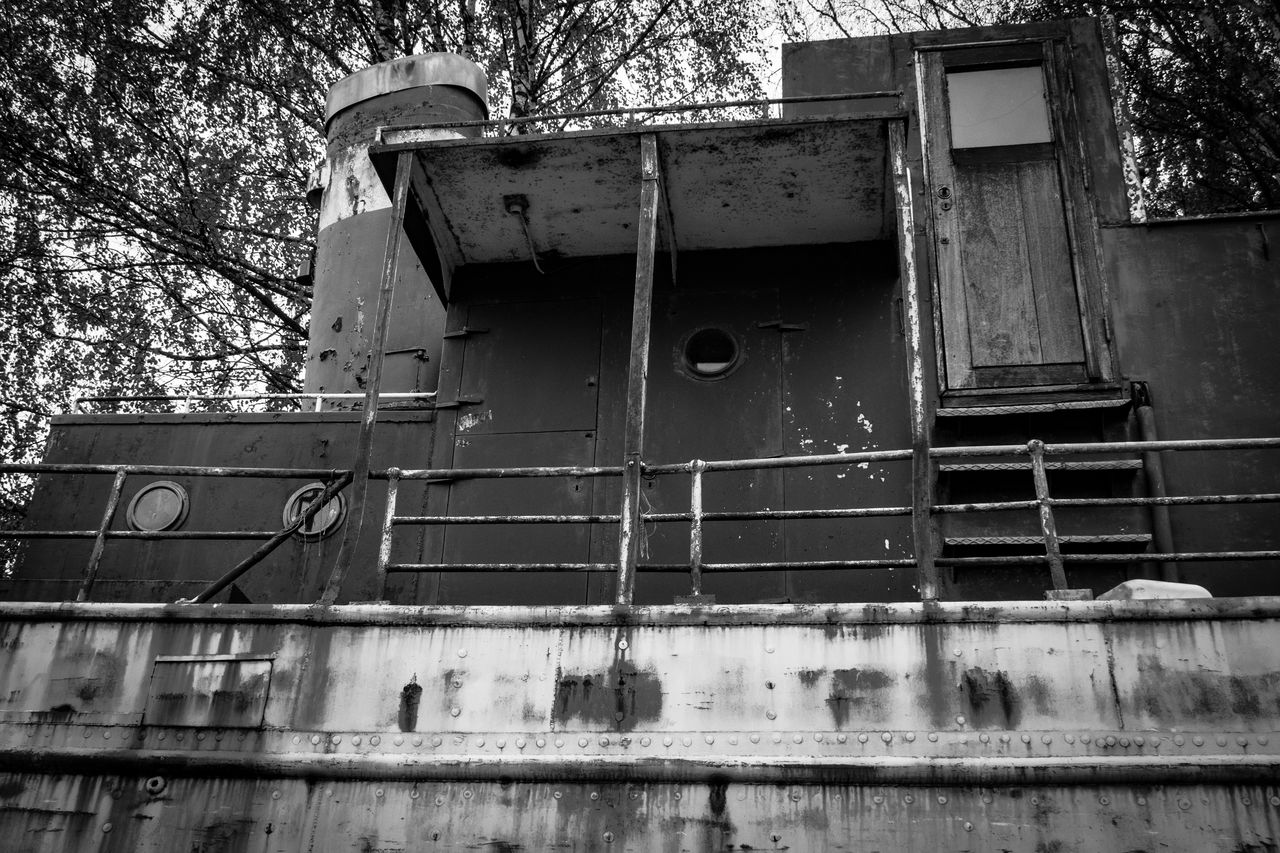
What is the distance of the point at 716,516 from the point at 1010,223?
337 cm

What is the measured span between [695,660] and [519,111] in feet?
40.8

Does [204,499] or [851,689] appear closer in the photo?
[851,689]

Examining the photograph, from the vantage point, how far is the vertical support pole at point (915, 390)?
530cm

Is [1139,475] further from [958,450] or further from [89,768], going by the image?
[89,768]

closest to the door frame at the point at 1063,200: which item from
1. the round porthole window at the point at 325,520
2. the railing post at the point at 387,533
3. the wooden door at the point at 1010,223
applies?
the wooden door at the point at 1010,223

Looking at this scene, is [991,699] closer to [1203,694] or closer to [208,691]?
[1203,694]

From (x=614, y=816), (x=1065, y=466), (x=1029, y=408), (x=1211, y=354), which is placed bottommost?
(x=614, y=816)

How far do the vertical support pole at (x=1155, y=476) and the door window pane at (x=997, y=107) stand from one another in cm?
206

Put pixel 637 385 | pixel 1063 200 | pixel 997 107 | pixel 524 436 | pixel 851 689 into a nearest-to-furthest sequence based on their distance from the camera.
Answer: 1. pixel 851 689
2. pixel 637 385
3. pixel 1063 200
4. pixel 997 107
5. pixel 524 436

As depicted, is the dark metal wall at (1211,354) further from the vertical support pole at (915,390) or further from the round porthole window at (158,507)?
the round porthole window at (158,507)

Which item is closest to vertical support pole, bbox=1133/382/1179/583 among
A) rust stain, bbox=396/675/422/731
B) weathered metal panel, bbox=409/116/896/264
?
weathered metal panel, bbox=409/116/896/264

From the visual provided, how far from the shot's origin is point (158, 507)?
24.9ft

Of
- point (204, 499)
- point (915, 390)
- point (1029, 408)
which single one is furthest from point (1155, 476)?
point (204, 499)

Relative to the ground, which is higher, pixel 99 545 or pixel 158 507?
pixel 158 507
